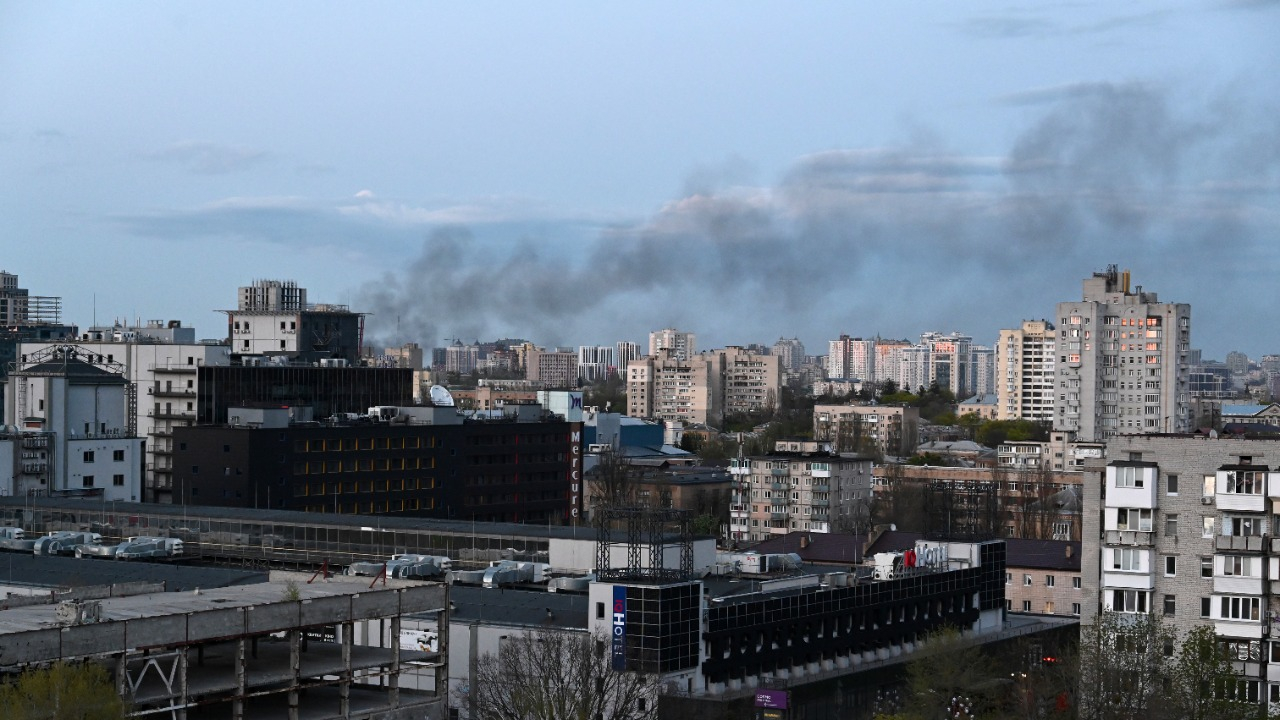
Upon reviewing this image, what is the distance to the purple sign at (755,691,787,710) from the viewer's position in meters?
29.2

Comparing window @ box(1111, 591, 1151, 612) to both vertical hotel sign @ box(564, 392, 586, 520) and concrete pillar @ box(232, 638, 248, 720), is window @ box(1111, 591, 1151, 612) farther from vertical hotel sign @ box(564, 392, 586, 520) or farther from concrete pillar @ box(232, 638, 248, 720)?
vertical hotel sign @ box(564, 392, 586, 520)

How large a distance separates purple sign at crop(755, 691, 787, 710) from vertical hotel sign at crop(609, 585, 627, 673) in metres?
2.51

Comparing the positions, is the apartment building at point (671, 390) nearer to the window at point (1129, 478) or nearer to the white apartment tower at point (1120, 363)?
the white apartment tower at point (1120, 363)

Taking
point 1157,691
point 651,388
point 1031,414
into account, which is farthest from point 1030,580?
point 651,388

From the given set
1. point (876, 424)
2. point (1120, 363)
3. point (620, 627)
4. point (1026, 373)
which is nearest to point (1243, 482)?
point (620, 627)

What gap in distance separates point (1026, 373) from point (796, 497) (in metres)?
83.2

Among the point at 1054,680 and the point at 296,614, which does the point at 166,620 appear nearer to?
the point at 296,614

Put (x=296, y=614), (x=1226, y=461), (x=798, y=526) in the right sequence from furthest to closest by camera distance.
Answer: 1. (x=798, y=526)
2. (x=1226, y=461)
3. (x=296, y=614)

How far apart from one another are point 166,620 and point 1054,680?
60.8 feet

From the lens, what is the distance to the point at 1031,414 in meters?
160

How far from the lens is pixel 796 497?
83125mm

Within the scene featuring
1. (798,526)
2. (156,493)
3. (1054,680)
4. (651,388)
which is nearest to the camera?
(1054,680)

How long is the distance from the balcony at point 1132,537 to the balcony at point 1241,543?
1.16m

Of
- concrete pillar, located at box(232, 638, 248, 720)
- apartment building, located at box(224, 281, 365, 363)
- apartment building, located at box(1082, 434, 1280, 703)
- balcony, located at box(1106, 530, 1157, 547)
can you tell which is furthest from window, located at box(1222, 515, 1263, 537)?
apartment building, located at box(224, 281, 365, 363)
